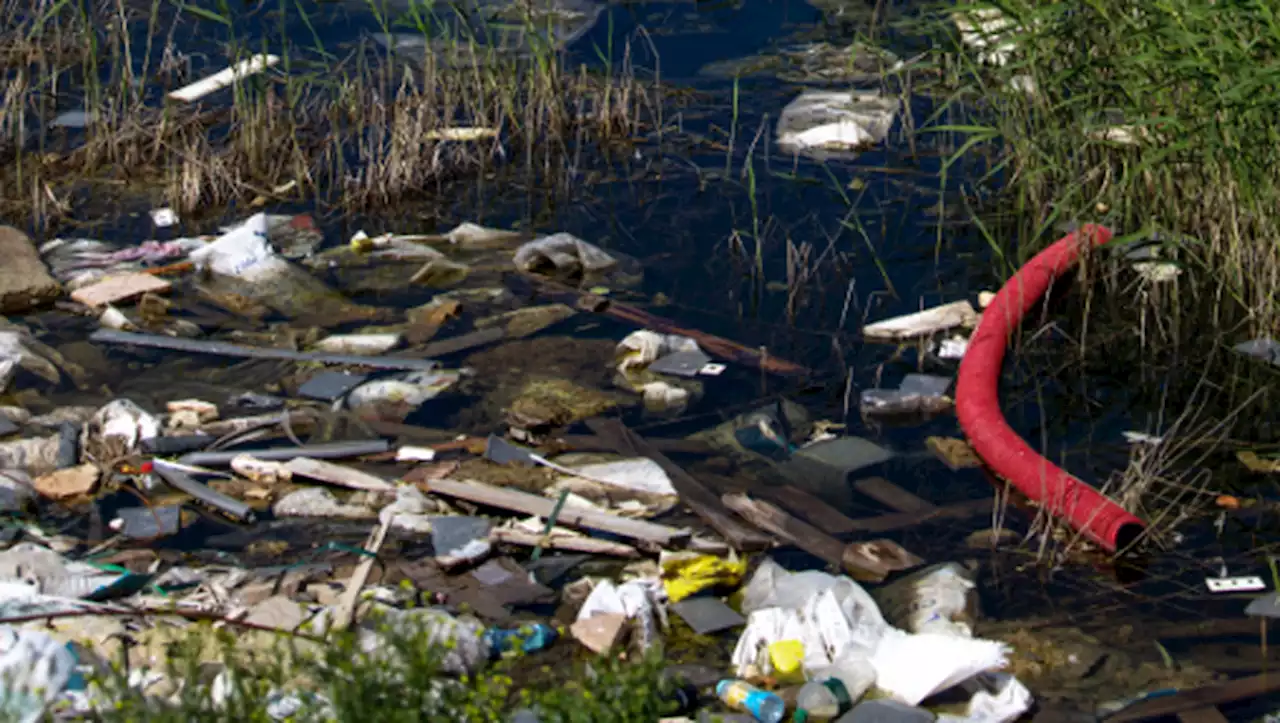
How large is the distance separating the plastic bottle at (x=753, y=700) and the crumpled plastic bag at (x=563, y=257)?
3.09 metres

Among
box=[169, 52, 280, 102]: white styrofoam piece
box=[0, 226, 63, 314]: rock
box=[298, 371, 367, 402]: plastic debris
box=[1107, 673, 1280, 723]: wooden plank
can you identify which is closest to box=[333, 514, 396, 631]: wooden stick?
box=[298, 371, 367, 402]: plastic debris

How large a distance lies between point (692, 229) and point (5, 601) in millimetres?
3832

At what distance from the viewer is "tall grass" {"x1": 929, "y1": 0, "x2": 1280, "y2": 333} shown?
5305 millimetres

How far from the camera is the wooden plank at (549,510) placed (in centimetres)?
455

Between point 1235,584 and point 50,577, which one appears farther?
point 1235,584

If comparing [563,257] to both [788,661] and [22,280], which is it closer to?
[22,280]

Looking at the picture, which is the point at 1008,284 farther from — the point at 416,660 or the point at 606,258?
the point at 416,660

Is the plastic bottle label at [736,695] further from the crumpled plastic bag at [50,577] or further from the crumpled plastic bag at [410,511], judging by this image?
the crumpled plastic bag at [50,577]

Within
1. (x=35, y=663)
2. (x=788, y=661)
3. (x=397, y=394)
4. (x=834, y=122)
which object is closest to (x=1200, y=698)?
(x=788, y=661)

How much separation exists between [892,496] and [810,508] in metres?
0.29

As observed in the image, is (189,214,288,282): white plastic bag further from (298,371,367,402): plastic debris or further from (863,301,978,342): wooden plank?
(863,301,978,342): wooden plank

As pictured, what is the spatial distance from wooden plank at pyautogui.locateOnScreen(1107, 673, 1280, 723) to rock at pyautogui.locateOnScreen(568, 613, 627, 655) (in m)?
1.20

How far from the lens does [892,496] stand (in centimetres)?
501

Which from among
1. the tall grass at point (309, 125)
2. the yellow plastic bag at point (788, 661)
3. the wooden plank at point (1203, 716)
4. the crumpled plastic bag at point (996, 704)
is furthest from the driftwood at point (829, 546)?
the tall grass at point (309, 125)
